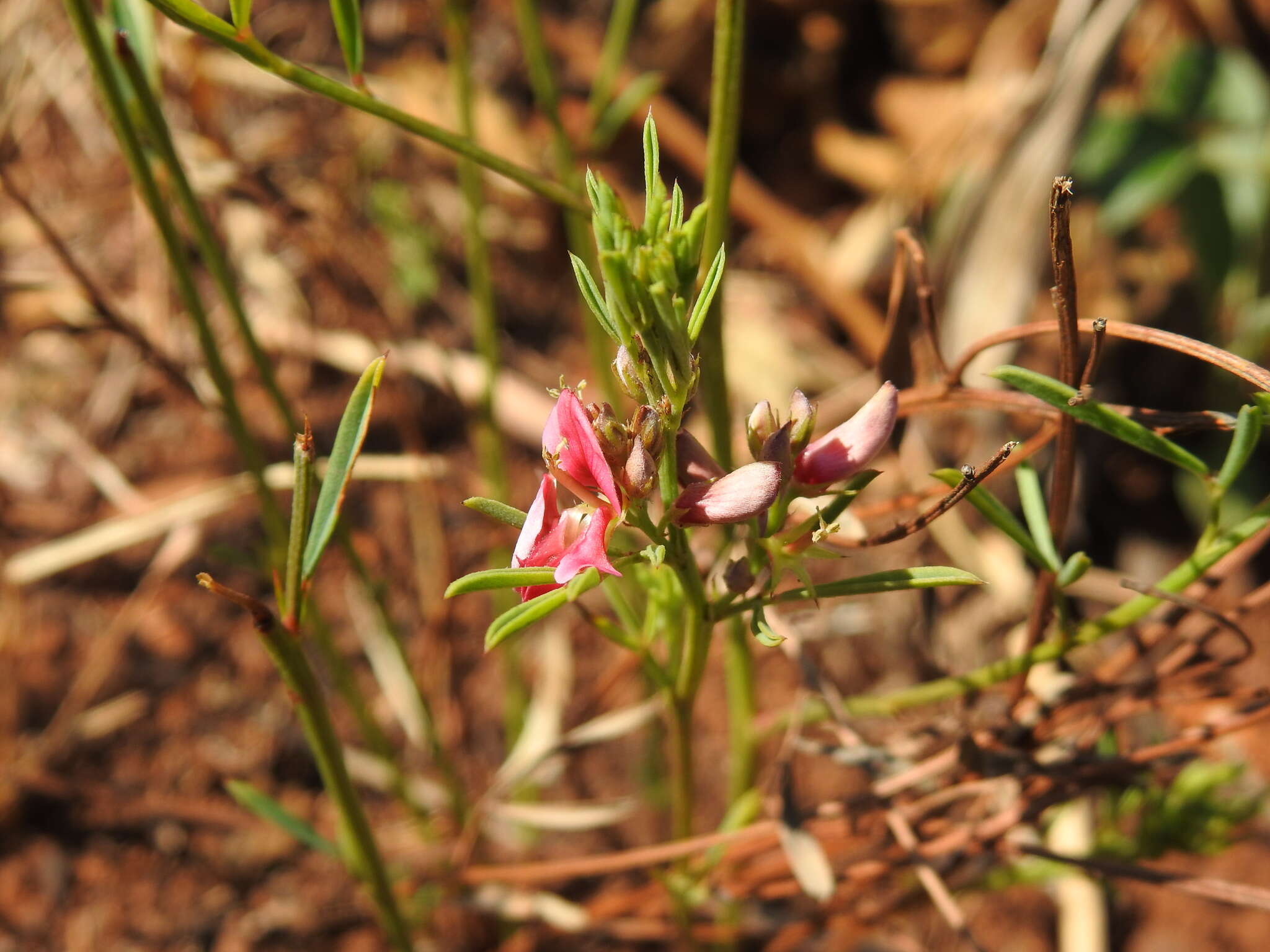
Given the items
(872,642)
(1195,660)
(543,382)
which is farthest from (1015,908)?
(543,382)

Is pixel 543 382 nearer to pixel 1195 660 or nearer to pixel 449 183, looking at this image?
pixel 449 183

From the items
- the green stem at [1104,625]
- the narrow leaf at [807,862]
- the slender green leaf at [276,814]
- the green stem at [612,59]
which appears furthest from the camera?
the green stem at [612,59]

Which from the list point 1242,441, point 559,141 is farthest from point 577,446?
point 559,141

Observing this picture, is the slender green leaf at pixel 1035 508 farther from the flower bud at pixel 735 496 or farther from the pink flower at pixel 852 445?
the flower bud at pixel 735 496

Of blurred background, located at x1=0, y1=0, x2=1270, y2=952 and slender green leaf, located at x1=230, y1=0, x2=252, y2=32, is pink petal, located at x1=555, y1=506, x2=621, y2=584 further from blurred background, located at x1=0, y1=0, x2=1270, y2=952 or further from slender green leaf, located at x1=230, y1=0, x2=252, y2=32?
blurred background, located at x1=0, y1=0, x2=1270, y2=952

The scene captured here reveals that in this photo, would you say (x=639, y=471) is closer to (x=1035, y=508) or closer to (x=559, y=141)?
(x=1035, y=508)

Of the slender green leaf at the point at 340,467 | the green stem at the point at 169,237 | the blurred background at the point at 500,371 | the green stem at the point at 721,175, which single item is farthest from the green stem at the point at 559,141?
the slender green leaf at the point at 340,467

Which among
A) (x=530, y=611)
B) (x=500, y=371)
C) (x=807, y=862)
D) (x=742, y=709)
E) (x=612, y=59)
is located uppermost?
(x=500, y=371)
